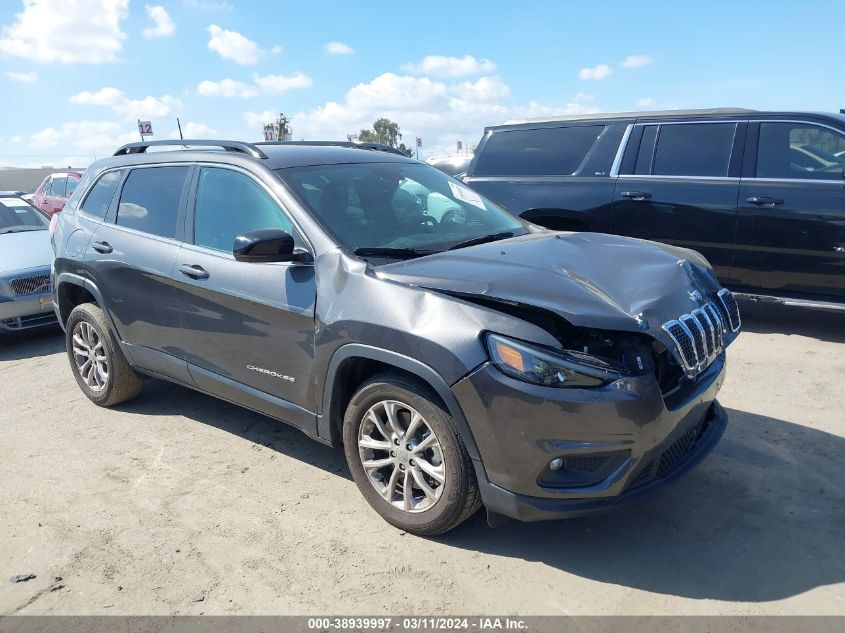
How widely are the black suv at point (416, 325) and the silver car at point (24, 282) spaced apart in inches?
112

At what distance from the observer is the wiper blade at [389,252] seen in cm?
337

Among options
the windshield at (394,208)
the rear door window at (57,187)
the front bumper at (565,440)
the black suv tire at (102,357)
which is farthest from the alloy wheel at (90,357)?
the rear door window at (57,187)

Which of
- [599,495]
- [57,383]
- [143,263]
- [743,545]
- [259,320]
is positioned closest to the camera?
[599,495]

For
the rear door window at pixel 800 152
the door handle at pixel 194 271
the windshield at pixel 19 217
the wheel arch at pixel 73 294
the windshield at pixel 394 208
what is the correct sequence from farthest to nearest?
the windshield at pixel 19 217
the rear door window at pixel 800 152
the wheel arch at pixel 73 294
the door handle at pixel 194 271
the windshield at pixel 394 208

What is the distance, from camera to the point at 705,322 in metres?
3.11

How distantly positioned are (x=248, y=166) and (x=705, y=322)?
2.57 meters

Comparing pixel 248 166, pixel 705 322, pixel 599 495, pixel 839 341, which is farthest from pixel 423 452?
pixel 839 341

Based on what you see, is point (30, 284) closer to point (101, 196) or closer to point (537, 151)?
point (101, 196)

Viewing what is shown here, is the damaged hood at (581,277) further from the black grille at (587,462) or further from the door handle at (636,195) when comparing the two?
the door handle at (636,195)

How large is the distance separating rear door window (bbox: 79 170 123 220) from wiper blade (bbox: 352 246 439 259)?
251 cm

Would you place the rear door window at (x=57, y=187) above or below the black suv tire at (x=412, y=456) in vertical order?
above

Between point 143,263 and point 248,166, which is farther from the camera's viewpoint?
point 143,263

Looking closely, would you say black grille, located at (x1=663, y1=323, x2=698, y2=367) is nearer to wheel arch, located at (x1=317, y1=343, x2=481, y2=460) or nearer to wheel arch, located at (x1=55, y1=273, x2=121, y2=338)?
wheel arch, located at (x1=317, y1=343, x2=481, y2=460)

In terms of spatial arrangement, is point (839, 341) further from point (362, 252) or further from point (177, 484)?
point (177, 484)
